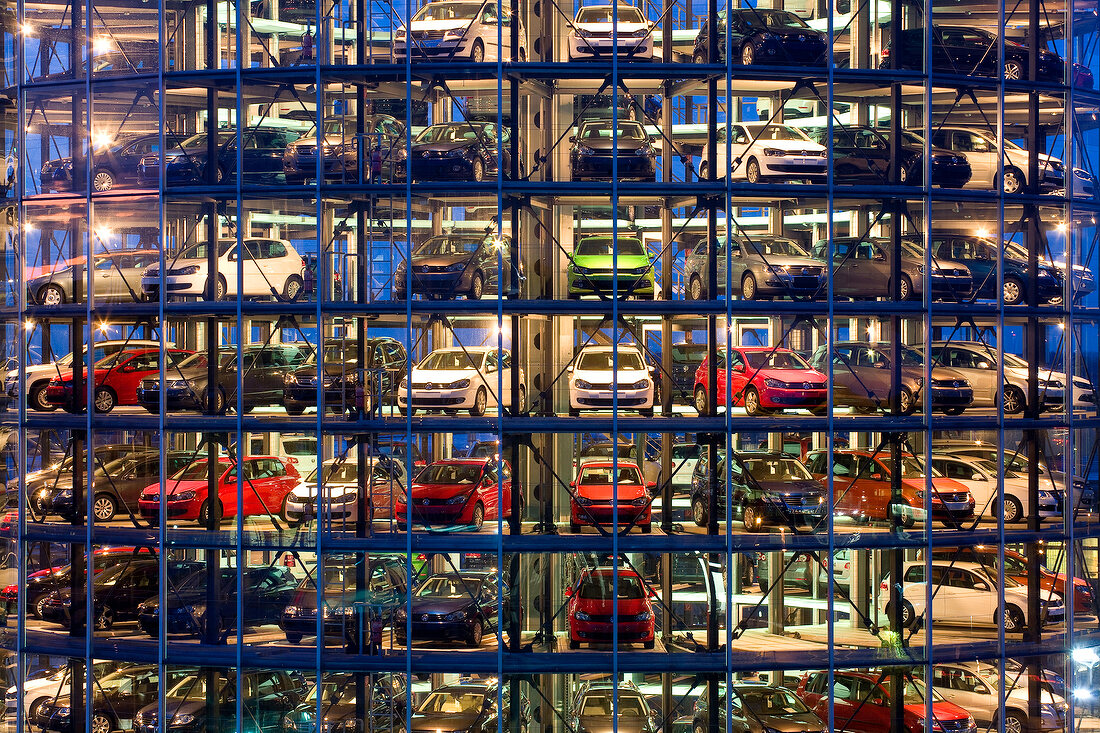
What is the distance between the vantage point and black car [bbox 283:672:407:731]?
18.4 meters

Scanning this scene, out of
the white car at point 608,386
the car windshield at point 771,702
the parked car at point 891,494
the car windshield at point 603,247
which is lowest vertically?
the car windshield at point 771,702

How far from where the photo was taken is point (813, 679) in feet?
63.8

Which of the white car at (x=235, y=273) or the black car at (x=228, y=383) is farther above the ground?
the white car at (x=235, y=273)

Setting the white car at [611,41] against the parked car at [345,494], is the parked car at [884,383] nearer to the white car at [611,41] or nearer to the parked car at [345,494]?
the white car at [611,41]

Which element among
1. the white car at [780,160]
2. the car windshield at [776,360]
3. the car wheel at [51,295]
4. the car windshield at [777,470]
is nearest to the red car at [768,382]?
the car windshield at [776,360]

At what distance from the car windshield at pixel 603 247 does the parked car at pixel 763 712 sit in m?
7.77

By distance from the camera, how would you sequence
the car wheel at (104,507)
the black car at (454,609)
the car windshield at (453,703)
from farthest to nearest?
the car wheel at (104,507) < the car windshield at (453,703) < the black car at (454,609)

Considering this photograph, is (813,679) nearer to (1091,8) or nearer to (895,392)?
(895,392)

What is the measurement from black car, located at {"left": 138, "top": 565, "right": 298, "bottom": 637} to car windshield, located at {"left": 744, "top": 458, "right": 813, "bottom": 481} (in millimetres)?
8530

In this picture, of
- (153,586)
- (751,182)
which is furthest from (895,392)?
(153,586)

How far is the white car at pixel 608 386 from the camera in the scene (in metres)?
18.1

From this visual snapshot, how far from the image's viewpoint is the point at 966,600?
62.5 ft

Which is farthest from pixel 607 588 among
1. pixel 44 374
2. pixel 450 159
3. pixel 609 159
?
pixel 44 374

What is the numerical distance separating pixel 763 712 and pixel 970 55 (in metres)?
12.5
